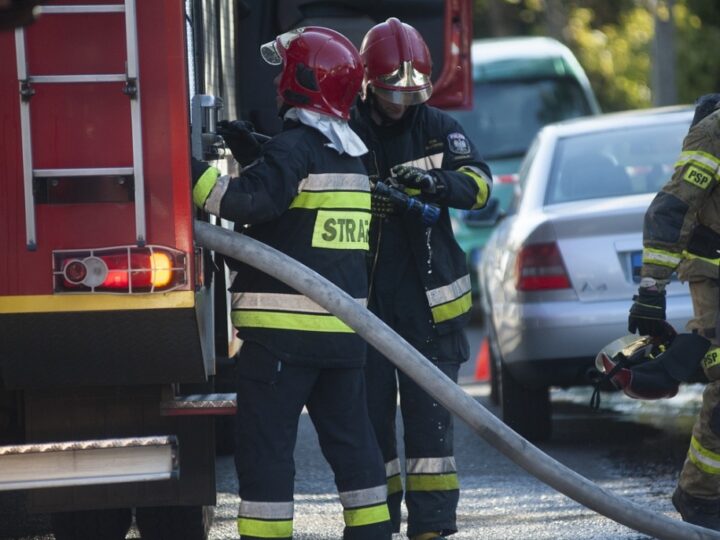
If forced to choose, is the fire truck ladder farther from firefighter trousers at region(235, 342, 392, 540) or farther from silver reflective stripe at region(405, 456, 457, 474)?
silver reflective stripe at region(405, 456, 457, 474)

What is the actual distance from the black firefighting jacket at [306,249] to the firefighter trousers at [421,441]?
69 centimetres

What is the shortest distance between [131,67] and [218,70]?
5.57 ft

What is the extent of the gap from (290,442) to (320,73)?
1164 mm

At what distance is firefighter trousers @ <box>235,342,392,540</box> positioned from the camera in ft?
16.9

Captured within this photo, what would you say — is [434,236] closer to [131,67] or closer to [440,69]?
[131,67]

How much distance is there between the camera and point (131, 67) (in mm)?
4633

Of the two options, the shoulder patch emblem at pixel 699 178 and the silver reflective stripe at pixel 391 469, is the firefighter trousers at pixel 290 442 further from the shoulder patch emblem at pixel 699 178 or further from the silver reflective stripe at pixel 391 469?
the shoulder patch emblem at pixel 699 178

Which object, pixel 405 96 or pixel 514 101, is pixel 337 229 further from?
pixel 514 101

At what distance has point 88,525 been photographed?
19.1 ft

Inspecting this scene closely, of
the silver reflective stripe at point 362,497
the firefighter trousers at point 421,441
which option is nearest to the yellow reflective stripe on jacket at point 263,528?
the silver reflective stripe at point 362,497

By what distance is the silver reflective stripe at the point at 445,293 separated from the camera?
5930 mm

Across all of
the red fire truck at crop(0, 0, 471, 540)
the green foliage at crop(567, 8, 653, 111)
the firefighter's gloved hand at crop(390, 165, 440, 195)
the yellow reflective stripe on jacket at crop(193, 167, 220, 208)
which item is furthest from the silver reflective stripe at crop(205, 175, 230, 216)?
the green foliage at crop(567, 8, 653, 111)

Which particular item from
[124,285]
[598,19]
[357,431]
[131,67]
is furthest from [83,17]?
[598,19]

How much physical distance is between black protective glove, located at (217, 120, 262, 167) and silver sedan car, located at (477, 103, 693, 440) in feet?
9.25
